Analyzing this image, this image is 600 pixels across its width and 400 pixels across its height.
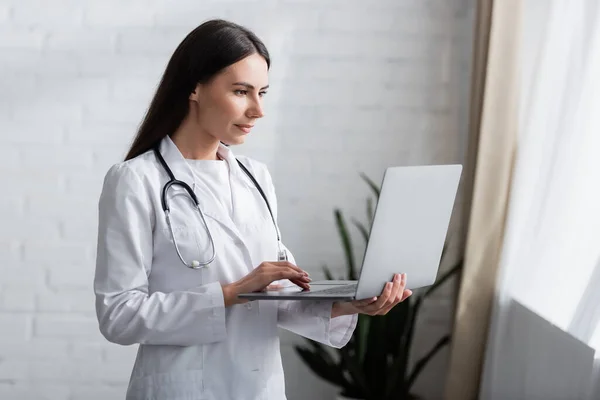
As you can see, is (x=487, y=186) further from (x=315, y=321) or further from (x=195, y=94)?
(x=195, y=94)

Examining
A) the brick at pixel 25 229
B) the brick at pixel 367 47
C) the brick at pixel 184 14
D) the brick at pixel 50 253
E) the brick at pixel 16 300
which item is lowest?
the brick at pixel 16 300

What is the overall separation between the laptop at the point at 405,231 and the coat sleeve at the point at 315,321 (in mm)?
135

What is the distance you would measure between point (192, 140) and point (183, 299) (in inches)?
14.4

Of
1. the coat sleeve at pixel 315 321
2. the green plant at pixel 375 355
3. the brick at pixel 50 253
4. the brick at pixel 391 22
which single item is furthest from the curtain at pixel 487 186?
the brick at pixel 50 253

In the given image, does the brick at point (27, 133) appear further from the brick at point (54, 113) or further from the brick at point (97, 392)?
the brick at point (97, 392)

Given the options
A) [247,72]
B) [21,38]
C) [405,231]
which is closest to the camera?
[405,231]

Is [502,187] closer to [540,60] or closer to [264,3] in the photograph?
[540,60]

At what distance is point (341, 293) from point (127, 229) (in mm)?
431

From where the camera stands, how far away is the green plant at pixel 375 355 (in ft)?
9.91

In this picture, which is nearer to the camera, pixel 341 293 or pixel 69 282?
pixel 341 293

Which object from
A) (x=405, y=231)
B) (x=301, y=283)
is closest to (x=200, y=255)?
(x=301, y=283)

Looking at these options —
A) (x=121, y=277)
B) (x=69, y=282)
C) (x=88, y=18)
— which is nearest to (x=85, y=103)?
(x=88, y=18)

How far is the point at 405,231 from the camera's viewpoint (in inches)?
60.9

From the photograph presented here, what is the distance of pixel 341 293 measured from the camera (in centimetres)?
157
